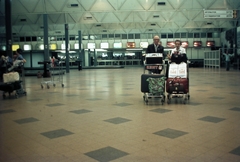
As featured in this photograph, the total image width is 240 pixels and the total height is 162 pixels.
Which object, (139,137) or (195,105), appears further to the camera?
(195,105)

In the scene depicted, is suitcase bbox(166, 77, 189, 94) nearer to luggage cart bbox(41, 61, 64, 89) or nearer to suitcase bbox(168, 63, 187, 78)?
suitcase bbox(168, 63, 187, 78)

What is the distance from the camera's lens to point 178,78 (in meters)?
7.32

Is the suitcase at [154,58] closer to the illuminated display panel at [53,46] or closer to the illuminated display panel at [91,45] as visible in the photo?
the illuminated display panel at [91,45]

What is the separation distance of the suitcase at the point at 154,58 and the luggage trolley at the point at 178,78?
0.36 metres

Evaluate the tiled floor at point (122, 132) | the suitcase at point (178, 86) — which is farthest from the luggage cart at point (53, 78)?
the suitcase at point (178, 86)

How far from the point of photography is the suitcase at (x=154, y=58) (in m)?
7.83

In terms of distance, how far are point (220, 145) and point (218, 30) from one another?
1762 inches

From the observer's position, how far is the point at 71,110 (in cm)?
666

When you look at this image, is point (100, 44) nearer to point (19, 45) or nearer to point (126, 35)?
point (126, 35)

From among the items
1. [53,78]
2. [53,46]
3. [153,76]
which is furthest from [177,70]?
[53,46]

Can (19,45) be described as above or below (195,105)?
above

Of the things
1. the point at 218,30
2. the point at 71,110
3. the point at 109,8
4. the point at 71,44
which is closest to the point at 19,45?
the point at 71,44

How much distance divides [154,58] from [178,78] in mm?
995

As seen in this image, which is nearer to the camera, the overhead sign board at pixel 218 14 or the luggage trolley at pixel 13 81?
the luggage trolley at pixel 13 81
